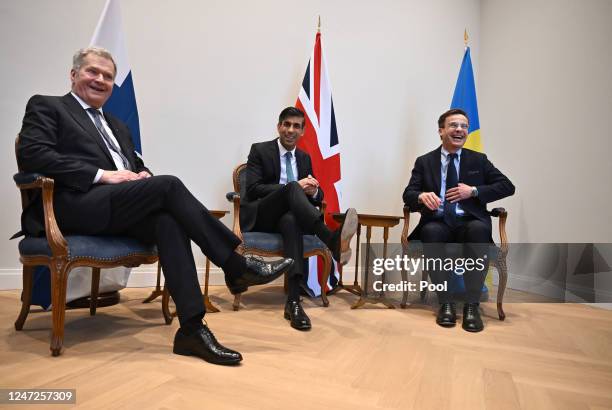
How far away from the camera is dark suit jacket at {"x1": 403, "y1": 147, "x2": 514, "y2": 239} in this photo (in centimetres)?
249

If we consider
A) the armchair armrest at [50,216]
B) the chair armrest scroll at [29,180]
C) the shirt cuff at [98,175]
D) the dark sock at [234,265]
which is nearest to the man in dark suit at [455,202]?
the dark sock at [234,265]

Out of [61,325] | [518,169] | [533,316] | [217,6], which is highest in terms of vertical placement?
[217,6]

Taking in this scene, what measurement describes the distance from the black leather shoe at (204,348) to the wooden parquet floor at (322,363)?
0.12ft

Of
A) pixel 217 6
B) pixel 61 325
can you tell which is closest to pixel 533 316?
pixel 61 325

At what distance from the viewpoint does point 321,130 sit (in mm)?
3254

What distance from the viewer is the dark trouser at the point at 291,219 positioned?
7.18ft

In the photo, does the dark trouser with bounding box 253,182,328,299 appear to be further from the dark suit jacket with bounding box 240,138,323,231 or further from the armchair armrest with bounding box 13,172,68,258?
the armchair armrest with bounding box 13,172,68,258

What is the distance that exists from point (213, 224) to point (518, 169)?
3.05 metres

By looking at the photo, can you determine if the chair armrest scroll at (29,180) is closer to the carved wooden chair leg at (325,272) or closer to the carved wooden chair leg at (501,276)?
the carved wooden chair leg at (325,272)

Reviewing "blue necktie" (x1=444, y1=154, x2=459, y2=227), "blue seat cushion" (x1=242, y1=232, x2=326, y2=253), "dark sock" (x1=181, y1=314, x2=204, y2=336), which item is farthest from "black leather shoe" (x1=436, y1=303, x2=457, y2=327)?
"dark sock" (x1=181, y1=314, x2=204, y2=336)

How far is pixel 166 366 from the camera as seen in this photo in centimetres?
142

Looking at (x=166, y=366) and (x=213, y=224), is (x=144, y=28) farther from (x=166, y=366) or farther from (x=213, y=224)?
(x=166, y=366)

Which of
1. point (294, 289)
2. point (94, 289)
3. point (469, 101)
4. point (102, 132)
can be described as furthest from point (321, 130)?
point (94, 289)

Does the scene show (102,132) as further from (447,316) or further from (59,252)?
(447,316)
